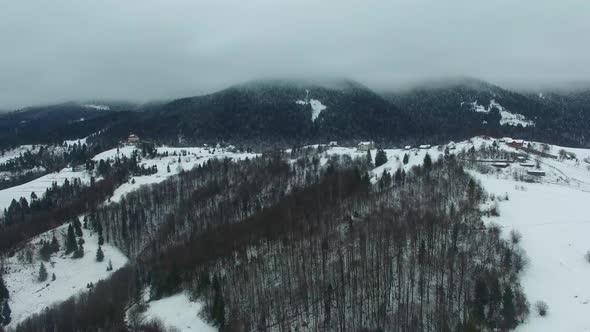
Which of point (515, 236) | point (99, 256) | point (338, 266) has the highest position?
point (515, 236)

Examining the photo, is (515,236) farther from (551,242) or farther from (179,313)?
(179,313)

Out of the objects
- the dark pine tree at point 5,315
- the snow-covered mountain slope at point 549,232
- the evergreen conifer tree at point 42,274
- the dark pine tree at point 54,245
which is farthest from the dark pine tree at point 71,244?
the snow-covered mountain slope at point 549,232

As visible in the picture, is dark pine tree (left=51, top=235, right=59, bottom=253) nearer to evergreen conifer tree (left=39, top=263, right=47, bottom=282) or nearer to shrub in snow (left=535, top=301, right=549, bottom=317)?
evergreen conifer tree (left=39, top=263, right=47, bottom=282)

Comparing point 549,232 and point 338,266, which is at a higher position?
point 549,232

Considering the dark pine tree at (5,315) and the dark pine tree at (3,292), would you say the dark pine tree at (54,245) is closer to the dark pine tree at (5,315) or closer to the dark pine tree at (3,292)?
the dark pine tree at (3,292)

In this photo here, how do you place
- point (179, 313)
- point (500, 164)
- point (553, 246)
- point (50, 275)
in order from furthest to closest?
point (500, 164) → point (50, 275) → point (179, 313) → point (553, 246)

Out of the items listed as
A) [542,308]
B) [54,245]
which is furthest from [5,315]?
[542,308]
